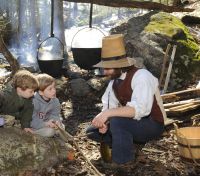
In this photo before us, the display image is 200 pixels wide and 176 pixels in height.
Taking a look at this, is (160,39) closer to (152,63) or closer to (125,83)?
(152,63)

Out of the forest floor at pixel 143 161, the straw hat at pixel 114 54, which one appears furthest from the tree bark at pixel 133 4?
the straw hat at pixel 114 54

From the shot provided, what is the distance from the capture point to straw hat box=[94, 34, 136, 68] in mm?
4266

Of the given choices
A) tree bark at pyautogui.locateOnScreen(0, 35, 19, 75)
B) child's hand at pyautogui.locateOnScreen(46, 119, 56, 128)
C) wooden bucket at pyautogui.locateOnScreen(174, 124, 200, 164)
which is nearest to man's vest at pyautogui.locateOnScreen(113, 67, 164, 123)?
wooden bucket at pyautogui.locateOnScreen(174, 124, 200, 164)

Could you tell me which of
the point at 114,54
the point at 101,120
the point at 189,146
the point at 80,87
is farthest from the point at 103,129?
the point at 80,87

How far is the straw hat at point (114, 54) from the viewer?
14.0 ft

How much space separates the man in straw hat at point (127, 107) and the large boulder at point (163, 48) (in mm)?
3746

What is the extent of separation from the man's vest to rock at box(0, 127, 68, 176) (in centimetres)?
103

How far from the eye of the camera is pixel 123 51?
4410 mm

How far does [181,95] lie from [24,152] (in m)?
3.57

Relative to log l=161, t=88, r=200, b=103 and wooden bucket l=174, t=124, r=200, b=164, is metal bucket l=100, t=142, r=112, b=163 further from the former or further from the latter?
log l=161, t=88, r=200, b=103

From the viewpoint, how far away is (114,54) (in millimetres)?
4363

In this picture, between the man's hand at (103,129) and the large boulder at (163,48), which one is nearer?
the man's hand at (103,129)

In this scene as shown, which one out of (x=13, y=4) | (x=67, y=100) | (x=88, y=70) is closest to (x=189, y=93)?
(x=67, y=100)

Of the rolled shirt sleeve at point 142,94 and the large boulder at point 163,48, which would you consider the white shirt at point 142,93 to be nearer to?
the rolled shirt sleeve at point 142,94
